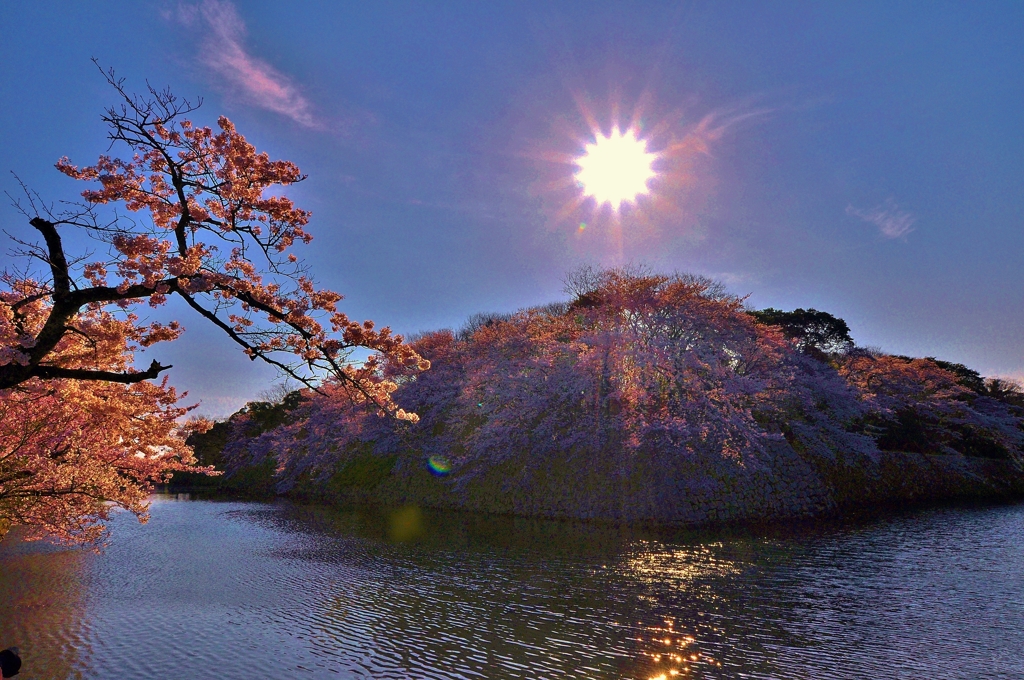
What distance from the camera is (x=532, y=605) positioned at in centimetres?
1477

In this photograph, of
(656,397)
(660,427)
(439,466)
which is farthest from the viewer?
(439,466)

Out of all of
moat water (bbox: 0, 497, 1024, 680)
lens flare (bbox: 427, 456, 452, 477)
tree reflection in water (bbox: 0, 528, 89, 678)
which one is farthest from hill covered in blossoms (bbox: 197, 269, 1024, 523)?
tree reflection in water (bbox: 0, 528, 89, 678)

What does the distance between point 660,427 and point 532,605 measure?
50.8 feet

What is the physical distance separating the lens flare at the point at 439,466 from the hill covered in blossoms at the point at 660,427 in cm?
9

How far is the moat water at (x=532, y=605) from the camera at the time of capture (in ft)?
36.1

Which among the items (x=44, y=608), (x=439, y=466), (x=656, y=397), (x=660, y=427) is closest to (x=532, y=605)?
(x=44, y=608)

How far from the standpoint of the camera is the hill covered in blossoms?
2923 cm

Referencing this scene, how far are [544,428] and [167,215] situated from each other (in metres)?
25.3

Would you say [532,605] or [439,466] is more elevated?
[439,466]

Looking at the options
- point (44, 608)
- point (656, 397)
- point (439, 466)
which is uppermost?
point (656, 397)

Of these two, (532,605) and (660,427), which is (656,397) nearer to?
(660,427)

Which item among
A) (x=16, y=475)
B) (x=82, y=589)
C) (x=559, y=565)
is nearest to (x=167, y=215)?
(x=16, y=475)

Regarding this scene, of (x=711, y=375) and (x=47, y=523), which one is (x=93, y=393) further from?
(x=711, y=375)

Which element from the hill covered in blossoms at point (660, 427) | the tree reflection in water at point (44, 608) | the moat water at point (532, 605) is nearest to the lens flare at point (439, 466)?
the hill covered in blossoms at point (660, 427)
